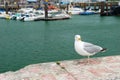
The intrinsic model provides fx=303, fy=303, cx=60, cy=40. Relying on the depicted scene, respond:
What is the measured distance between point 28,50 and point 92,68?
15.9m

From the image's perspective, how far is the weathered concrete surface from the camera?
7388 millimetres

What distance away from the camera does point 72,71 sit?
788 cm

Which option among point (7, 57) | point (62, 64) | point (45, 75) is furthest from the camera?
point (7, 57)

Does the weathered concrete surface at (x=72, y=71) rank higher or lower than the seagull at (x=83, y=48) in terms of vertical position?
lower

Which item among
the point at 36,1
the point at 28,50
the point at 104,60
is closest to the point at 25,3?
the point at 36,1

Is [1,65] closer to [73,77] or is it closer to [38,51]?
[38,51]

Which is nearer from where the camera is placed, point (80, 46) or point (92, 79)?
point (92, 79)

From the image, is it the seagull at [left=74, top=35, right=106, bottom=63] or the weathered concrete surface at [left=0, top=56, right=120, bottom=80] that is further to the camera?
the seagull at [left=74, top=35, right=106, bottom=63]

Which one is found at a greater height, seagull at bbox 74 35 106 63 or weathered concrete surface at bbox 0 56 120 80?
seagull at bbox 74 35 106 63

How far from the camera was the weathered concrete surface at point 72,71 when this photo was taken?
7.39m

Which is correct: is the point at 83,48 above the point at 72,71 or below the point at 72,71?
above

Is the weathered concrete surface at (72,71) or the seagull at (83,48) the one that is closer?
the weathered concrete surface at (72,71)

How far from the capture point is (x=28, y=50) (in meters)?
23.7

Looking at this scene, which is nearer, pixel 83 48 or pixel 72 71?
pixel 72 71
